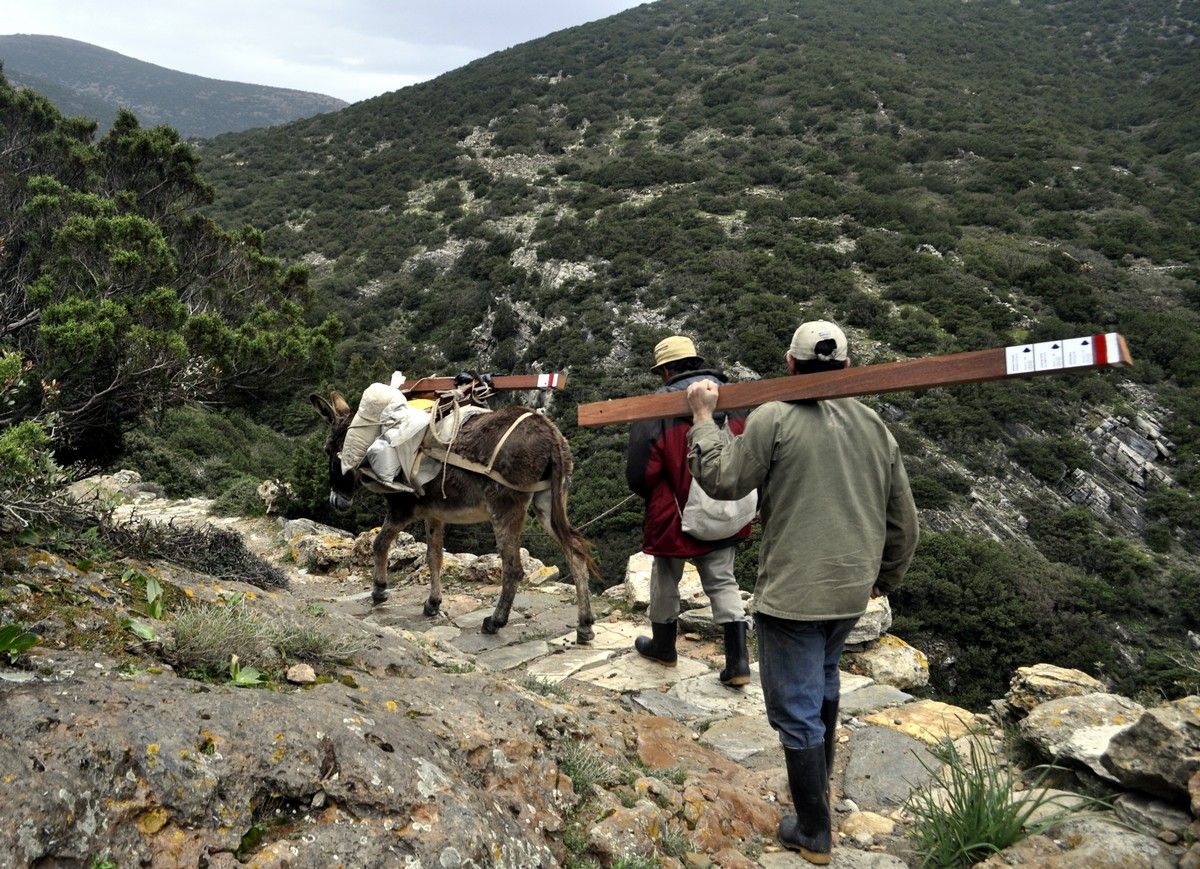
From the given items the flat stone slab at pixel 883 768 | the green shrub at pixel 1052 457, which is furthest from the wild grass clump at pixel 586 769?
the green shrub at pixel 1052 457

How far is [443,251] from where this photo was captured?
34219mm

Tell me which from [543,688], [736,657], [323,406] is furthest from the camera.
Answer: [323,406]

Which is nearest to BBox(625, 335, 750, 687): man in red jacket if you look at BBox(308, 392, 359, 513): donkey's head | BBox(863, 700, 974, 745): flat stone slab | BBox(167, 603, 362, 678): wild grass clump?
BBox(863, 700, 974, 745): flat stone slab

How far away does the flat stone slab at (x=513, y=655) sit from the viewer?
5409 mm

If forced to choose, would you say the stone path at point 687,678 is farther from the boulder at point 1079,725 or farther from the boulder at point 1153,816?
the boulder at point 1153,816

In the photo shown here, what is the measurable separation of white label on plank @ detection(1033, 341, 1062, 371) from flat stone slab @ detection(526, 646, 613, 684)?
12.1 ft

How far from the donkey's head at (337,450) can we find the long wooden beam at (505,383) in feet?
2.01

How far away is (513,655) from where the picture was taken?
5656mm

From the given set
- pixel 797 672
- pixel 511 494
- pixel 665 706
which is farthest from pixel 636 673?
pixel 797 672

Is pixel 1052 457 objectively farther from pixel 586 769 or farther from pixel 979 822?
pixel 586 769

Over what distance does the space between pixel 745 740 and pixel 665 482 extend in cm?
Result: 161

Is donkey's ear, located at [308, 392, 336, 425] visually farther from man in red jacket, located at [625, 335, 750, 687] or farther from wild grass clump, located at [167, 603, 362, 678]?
wild grass clump, located at [167, 603, 362, 678]

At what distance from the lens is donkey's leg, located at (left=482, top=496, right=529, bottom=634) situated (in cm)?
589

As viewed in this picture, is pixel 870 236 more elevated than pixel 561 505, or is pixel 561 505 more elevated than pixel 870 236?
pixel 870 236
